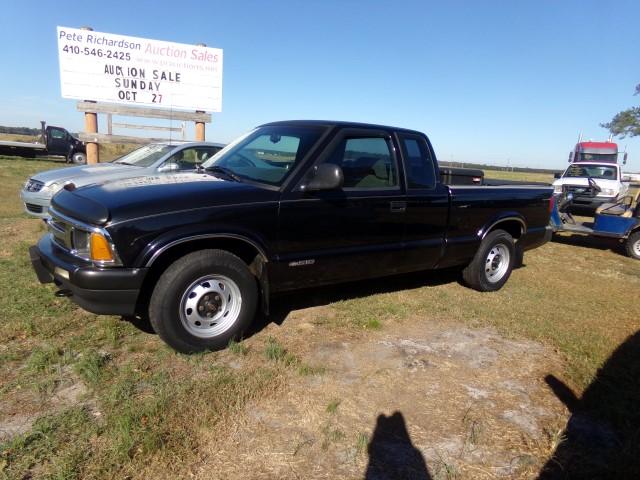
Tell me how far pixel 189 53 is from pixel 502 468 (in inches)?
461

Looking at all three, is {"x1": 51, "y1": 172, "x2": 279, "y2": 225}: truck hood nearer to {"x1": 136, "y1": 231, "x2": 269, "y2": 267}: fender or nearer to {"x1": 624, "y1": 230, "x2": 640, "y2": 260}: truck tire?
{"x1": 136, "y1": 231, "x2": 269, "y2": 267}: fender

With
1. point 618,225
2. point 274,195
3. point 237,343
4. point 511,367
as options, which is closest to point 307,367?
point 237,343

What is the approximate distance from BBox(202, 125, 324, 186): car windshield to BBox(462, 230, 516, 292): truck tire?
267cm

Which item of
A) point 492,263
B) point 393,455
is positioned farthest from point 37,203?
point 393,455

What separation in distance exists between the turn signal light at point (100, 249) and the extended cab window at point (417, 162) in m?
2.83

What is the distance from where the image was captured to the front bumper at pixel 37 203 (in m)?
7.45

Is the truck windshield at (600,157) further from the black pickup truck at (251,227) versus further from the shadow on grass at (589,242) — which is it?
the black pickup truck at (251,227)

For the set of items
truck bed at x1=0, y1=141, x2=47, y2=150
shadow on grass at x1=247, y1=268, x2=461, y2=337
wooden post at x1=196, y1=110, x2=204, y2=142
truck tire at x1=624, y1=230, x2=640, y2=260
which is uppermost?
wooden post at x1=196, y1=110, x2=204, y2=142

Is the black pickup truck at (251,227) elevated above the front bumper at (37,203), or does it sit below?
above

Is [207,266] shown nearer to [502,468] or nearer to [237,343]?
[237,343]

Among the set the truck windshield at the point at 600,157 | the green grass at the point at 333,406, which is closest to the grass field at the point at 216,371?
the green grass at the point at 333,406

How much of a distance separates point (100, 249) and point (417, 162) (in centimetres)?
314

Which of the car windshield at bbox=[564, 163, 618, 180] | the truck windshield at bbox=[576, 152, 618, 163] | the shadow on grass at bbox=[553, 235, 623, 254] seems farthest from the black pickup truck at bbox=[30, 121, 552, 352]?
the truck windshield at bbox=[576, 152, 618, 163]

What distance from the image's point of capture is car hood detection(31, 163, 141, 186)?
23.0 ft
